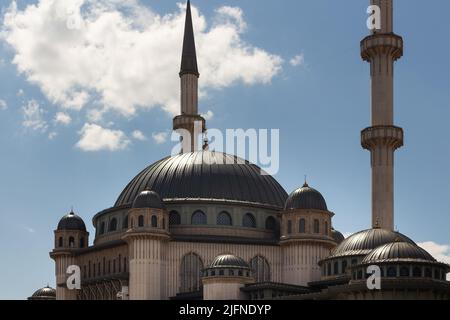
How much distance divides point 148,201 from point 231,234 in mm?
10356

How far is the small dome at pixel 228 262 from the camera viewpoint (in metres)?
99.8

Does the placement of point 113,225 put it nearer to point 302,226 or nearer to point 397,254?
point 302,226

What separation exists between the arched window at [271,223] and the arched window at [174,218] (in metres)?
9.43

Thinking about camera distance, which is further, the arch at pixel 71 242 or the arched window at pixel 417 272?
the arch at pixel 71 242

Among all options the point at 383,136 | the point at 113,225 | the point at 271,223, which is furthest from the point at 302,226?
the point at 113,225

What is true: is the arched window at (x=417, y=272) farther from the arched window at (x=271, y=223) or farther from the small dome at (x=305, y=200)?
the arched window at (x=271, y=223)

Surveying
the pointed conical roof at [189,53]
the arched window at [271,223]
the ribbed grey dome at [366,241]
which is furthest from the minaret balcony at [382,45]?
the pointed conical roof at [189,53]

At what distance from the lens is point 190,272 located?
357 ft

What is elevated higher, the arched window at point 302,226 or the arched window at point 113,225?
the arched window at point 113,225

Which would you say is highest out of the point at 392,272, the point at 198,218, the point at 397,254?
the point at 198,218

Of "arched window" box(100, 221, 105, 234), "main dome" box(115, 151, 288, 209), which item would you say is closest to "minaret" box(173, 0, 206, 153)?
"main dome" box(115, 151, 288, 209)

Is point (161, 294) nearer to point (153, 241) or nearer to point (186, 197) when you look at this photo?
point (153, 241)

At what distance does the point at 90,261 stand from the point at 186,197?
1255cm
